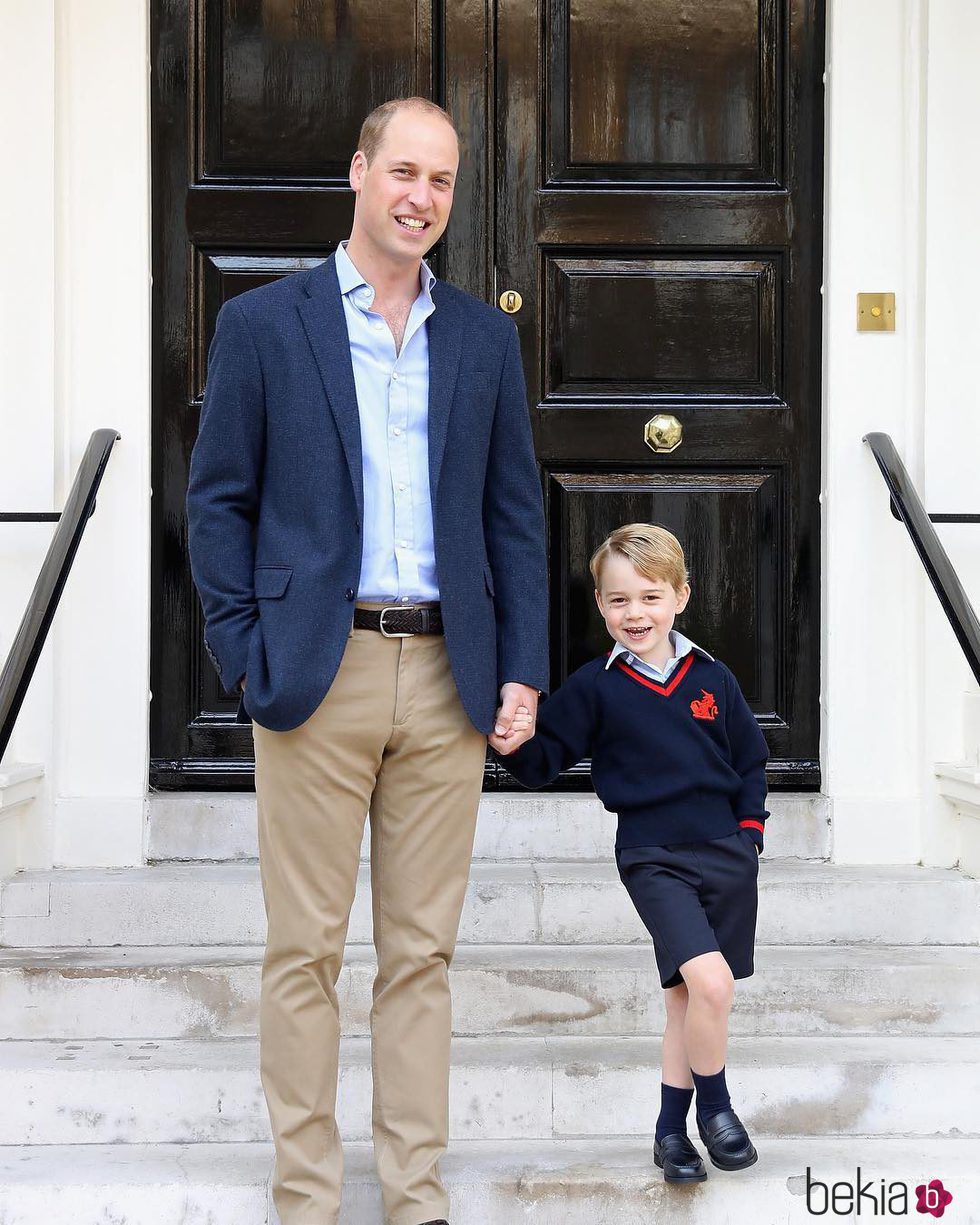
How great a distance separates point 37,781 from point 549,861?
1376 millimetres

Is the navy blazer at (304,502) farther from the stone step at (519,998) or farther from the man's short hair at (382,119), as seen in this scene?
the stone step at (519,998)

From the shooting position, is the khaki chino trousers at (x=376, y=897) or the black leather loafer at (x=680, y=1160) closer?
the khaki chino trousers at (x=376, y=897)

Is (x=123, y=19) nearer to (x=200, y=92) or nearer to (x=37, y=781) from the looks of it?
(x=200, y=92)

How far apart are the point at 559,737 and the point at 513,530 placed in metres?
0.42

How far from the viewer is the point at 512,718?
2.62m

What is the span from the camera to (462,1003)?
129 inches

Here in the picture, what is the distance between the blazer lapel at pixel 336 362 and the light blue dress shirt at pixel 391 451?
33 millimetres

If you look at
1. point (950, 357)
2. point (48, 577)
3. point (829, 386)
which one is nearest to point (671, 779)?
point (48, 577)

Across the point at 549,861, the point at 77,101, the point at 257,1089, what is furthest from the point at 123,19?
the point at 257,1089

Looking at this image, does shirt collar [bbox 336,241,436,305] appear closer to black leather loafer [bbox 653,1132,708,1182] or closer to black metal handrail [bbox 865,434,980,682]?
black metal handrail [bbox 865,434,980,682]

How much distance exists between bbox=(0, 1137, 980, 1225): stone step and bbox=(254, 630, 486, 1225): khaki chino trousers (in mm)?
218

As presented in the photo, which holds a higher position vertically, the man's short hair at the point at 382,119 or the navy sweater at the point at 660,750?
the man's short hair at the point at 382,119

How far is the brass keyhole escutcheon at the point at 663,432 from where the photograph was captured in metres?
4.08

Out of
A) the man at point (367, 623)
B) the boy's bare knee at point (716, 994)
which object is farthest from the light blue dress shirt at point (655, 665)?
the boy's bare knee at point (716, 994)
